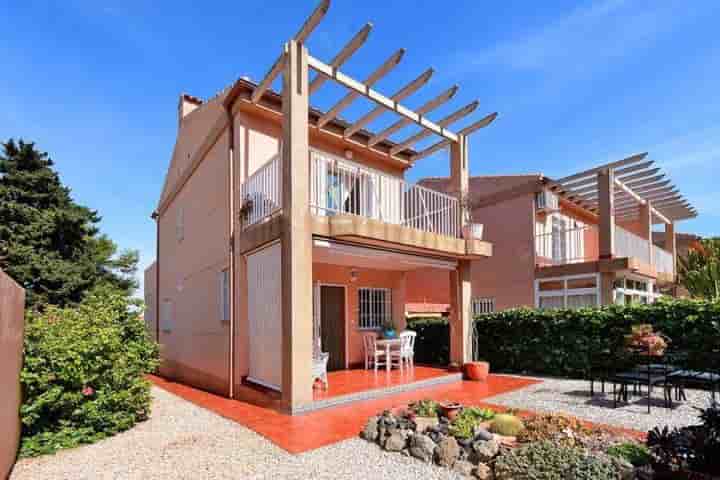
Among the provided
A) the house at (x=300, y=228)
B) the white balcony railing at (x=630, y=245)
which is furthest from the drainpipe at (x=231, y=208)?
the white balcony railing at (x=630, y=245)

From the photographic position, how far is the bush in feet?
20.2

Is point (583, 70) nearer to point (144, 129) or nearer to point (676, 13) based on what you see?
point (676, 13)

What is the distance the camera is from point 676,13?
25.9 feet

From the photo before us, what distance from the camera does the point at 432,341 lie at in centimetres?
1400

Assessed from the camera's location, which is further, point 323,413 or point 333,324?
point 333,324

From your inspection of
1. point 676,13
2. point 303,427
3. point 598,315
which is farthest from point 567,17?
point 303,427

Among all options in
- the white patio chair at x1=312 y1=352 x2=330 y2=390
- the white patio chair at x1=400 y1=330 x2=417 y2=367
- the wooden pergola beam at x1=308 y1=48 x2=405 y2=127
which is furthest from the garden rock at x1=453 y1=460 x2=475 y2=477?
the wooden pergola beam at x1=308 y1=48 x2=405 y2=127

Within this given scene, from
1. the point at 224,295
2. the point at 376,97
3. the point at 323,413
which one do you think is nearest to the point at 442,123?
the point at 376,97

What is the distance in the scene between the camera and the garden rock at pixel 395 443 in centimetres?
558

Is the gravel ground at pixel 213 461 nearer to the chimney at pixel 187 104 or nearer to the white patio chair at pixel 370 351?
the white patio chair at pixel 370 351

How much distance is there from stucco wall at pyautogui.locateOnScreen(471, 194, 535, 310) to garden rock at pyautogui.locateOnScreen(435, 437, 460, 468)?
12.0m

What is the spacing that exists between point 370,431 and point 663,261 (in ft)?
64.3

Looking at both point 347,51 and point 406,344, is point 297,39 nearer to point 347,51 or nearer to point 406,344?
point 347,51

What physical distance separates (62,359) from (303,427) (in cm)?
358
